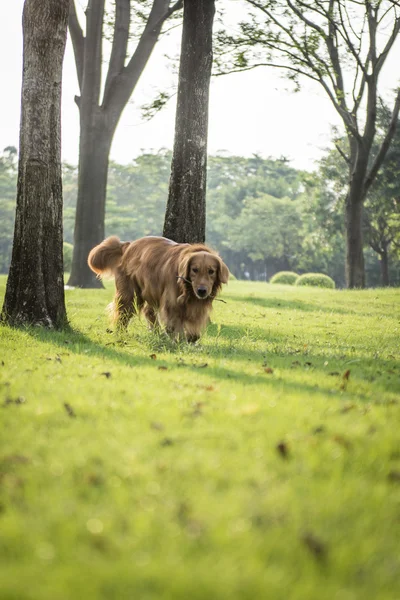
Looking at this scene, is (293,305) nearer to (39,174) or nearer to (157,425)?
(39,174)

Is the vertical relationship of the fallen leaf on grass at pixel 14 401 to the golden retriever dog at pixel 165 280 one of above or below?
below

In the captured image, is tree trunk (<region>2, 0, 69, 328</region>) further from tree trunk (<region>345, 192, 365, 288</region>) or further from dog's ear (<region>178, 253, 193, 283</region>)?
tree trunk (<region>345, 192, 365, 288</region>)

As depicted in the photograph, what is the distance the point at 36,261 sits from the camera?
775cm

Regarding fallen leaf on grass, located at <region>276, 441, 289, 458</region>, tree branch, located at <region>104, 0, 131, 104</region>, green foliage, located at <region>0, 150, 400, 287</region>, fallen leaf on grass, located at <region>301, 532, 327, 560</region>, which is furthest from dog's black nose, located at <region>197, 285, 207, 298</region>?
green foliage, located at <region>0, 150, 400, 287</region>

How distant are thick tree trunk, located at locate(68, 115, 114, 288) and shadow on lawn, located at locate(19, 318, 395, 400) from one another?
11699 millimetres

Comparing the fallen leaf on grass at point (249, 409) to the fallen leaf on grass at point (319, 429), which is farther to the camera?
the fallen leaf on grass at point (249, 409)

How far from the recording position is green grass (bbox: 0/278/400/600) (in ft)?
6.30

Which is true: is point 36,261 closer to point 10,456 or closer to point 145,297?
point 145,297

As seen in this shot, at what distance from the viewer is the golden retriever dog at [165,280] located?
24.2ft

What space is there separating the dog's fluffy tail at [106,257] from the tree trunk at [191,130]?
1366mm

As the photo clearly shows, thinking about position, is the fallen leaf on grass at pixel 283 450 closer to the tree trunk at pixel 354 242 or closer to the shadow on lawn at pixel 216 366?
the shadow on lawn at pixel 216 366

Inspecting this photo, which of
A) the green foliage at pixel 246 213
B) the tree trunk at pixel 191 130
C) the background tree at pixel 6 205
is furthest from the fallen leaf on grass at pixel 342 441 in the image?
the background tree at pixel 6 205

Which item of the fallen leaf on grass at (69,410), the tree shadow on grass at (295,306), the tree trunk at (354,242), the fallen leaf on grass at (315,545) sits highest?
the tree trunk at (354,242)

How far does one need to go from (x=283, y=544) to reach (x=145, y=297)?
21.3ft
